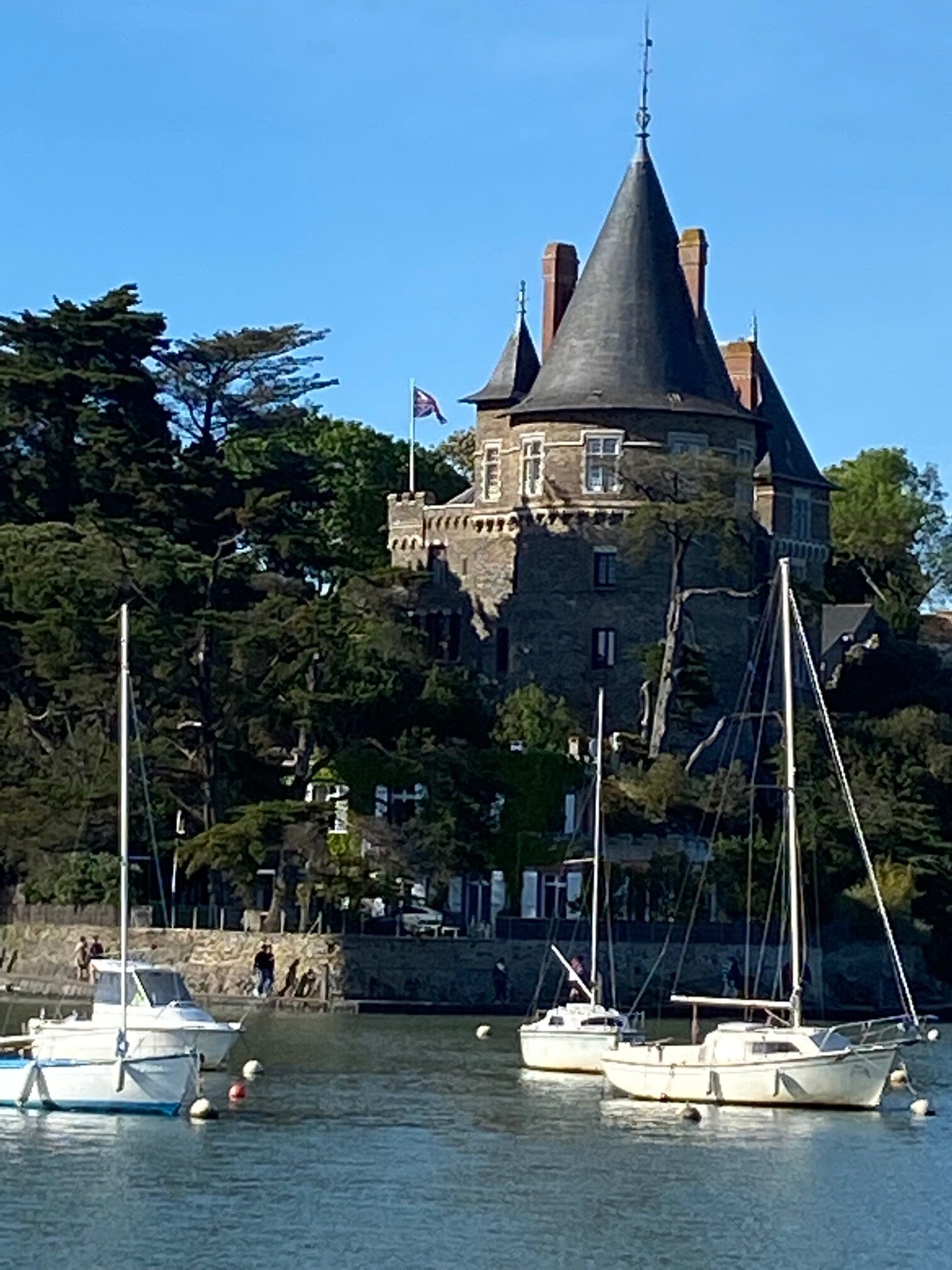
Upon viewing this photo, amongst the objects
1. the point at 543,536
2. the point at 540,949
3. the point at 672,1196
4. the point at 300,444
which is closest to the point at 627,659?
the point at 543,536

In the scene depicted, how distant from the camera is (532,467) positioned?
82250mm

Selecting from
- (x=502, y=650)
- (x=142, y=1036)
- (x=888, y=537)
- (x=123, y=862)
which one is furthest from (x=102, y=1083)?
(x=888, y=537)

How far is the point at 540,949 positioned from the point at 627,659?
1482cm

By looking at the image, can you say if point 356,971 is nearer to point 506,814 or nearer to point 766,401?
point 506,814

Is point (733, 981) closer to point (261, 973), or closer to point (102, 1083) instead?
point (261, 973)

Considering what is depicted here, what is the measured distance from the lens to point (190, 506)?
78.0m

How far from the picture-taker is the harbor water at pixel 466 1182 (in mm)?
32438

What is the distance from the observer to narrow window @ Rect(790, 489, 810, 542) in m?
86.8

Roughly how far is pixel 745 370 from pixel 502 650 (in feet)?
37.7

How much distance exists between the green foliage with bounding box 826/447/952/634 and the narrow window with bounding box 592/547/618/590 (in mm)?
19669

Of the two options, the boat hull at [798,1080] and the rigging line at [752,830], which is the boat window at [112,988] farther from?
the rigging line at [752,830]

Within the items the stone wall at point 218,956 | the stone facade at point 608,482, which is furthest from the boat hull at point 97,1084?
the stone facade at point 608,482

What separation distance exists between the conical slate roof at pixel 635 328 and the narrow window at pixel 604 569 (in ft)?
12.5

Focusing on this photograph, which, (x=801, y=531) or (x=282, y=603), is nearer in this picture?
(x=282, y=603)
